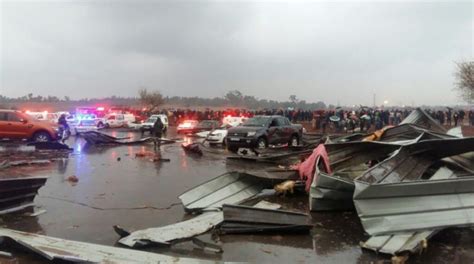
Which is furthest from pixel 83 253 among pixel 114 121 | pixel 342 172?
pixel 114 121

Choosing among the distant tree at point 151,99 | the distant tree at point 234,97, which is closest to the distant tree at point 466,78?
the distant tree at point 151,99

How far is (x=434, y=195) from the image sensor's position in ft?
22.5

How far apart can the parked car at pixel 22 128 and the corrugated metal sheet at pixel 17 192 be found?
1456 cm

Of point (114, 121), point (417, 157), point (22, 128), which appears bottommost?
point (114, 121)

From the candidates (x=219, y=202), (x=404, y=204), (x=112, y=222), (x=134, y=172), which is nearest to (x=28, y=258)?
(x=112, y=222)

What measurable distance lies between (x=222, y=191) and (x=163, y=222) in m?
1.82

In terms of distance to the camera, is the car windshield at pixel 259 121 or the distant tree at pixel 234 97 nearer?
the car windshield at pixel 259 121

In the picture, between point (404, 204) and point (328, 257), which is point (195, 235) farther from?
point (404, 204)

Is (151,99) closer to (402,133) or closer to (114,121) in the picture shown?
(114,121)

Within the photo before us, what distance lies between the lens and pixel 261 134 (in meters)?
20.8

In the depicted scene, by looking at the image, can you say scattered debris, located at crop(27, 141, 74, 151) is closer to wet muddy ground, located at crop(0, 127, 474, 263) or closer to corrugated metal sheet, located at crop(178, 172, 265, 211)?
wet muddy ground, located at crop(0, 127, 474, 263)

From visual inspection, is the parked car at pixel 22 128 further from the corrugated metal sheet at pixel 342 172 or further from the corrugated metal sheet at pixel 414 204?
the corrugated metal sheet at pixel 414 204

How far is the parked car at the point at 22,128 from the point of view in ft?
70.2

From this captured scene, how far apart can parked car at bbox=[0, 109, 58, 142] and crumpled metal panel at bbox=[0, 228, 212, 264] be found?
17.3 meters
